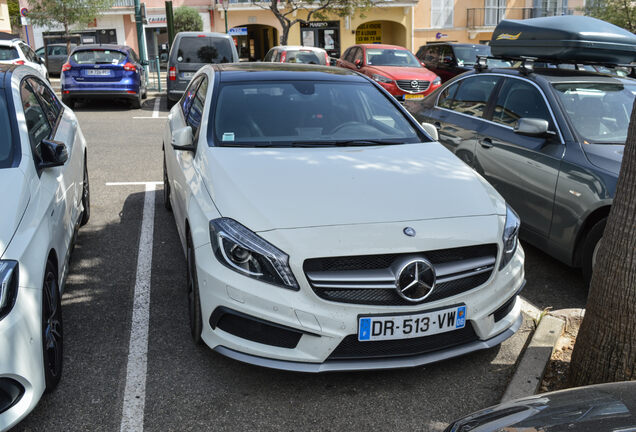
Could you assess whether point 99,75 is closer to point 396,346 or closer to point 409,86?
point 409,86

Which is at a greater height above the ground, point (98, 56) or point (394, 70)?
point (98, 56)

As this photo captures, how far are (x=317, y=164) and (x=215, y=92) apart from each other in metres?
1.23

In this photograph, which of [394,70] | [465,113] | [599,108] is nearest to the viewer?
[599,108]

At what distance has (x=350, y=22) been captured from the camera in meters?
38.4

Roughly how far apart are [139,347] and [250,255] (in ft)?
3.74

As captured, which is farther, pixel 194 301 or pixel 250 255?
pixel 194 301

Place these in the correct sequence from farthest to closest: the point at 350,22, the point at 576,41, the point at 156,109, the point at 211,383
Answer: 1. the point at 350,22
2. the point at 156,109
3. the point at 576,41
4. the point at 211,383

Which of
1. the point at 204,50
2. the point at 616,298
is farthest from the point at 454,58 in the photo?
the point at 616,298

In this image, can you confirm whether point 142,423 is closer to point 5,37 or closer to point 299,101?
point 299,101

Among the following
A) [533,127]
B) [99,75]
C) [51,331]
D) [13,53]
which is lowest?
[51,331]

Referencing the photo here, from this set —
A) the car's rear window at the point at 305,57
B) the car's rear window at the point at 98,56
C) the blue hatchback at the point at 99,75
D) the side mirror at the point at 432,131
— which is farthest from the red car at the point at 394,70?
the side mirror at the point at 432,131

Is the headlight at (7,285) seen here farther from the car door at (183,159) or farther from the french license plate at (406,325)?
the french license plate at (406,325)

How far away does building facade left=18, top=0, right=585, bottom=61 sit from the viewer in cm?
3759

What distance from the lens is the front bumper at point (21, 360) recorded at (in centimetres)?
268
